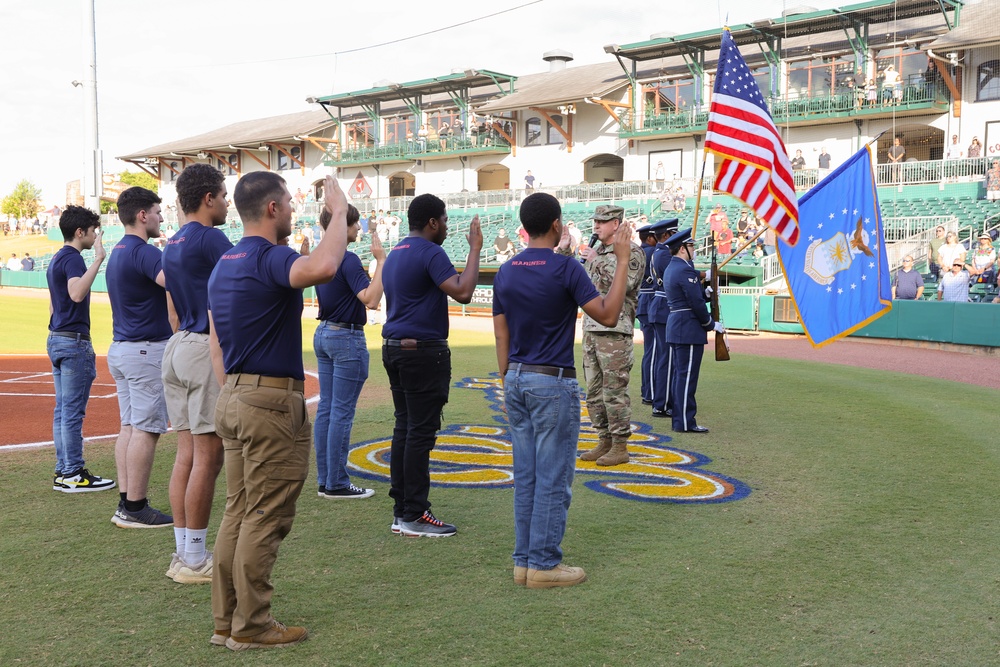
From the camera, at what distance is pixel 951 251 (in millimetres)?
20141

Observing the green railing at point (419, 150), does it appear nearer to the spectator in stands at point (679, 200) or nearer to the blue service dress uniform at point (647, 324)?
the spectator in stands at point (679, 200)

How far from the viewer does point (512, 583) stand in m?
4.79

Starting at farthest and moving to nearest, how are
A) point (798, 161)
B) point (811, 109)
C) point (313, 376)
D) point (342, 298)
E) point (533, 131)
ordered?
1. point (533, 131)
2. point (811, 109)
3. point (798, 161)
4. point (313, 376)
5. point (342, 298)

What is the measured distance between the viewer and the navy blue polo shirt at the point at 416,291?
5.54 m

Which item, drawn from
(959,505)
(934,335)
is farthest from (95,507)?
(934,335)

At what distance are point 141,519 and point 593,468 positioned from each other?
358 cm

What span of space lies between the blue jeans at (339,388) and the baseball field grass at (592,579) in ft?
0.90

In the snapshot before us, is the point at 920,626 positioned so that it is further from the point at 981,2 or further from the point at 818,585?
the point at 981,2

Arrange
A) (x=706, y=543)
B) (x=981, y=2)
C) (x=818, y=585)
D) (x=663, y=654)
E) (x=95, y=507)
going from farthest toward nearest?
(x=981, y=2) < (x=95, y=507) < (x=706, y=543) < (x=818, y=585) < (x=663, y=654)

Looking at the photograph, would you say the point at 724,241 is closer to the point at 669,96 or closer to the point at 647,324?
the point at 669,96

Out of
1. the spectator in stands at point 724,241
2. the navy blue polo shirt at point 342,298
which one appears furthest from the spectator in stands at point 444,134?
the navy blue polo shirt at point 342,298

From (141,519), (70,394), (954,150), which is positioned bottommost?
(141,519)

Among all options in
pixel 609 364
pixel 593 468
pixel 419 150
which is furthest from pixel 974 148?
pixel 419 150

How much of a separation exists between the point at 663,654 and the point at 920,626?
1297 mm
